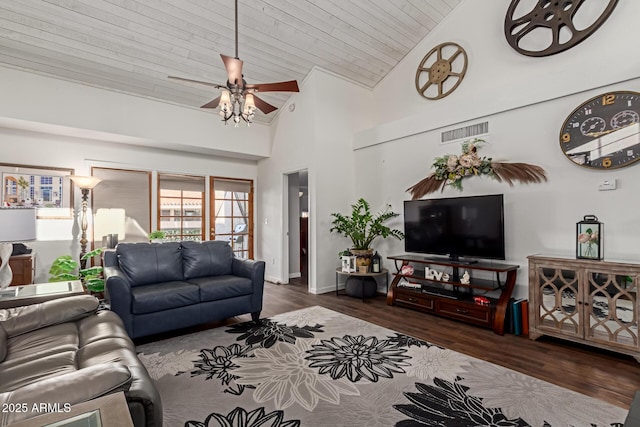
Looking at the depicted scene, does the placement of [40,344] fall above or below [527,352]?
above

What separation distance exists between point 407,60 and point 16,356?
18.8 ft

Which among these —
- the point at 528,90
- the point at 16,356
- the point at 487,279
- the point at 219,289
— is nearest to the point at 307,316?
the point at 219,289

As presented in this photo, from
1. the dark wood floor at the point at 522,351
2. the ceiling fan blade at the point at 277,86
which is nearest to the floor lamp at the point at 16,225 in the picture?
the dark wood floor at the point at 522,351

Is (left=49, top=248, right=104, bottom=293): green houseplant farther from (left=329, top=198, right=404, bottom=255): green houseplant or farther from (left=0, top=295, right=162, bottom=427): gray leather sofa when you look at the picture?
(left=329, top=198, right=404, bottom=255): green houseplant

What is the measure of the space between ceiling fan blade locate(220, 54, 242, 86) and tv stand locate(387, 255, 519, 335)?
298 centimetres

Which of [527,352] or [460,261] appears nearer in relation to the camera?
[527,352]

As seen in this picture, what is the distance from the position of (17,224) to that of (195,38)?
3150 millimetres

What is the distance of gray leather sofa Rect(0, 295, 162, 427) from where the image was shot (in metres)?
0.98

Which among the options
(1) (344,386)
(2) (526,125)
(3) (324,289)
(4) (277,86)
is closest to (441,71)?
(2) (526,125)

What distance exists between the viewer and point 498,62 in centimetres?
411

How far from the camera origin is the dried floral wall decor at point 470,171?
359 centimetres

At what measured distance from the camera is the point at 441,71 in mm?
4723

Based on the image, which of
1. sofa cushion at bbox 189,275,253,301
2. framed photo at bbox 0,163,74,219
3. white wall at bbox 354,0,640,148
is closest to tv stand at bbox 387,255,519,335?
white wall at bbox 354,0,640,148

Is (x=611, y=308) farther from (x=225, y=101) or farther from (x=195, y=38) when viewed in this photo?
(x=195, y=38)
